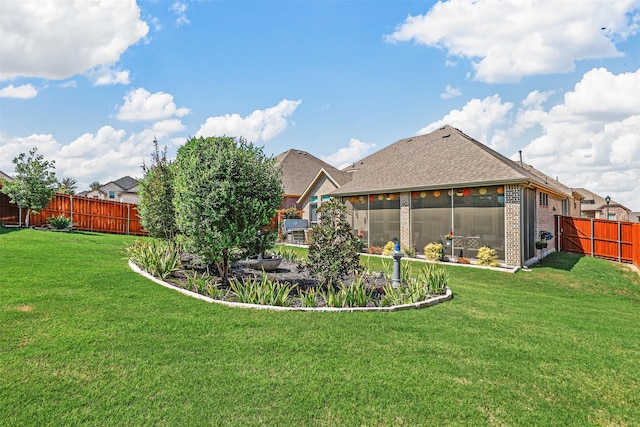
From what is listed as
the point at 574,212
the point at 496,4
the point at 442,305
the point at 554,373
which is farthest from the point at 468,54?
the point at 574,212

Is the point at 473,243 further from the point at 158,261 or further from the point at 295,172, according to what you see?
the point at 295,172

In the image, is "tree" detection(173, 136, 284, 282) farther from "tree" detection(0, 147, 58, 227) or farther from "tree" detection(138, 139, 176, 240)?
"tree" detection(0, 147, 58, 227)

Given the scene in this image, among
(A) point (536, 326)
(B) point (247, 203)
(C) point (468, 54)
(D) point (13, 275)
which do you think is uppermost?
(C) point (468, 54)

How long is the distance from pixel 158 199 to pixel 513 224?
478 inches

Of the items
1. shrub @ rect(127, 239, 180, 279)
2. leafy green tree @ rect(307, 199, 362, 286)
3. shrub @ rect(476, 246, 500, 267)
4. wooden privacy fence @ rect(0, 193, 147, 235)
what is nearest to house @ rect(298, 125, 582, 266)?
shrub @ rect(476, 246, 500, 267)

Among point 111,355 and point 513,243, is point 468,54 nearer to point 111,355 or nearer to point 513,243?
point 513,243

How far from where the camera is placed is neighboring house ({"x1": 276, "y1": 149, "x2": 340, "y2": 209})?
2927 centimetres

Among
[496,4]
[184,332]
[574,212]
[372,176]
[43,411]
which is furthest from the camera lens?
[574,212]

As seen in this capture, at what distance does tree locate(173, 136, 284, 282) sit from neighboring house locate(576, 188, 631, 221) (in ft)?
214

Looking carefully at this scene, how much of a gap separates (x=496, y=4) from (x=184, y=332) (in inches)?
452

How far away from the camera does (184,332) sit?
4922mm

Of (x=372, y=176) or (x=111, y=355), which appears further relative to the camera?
(x=372, y=176)

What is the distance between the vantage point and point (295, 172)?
31.7 meters

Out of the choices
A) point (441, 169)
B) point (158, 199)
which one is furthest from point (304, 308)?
point (441, 169)
